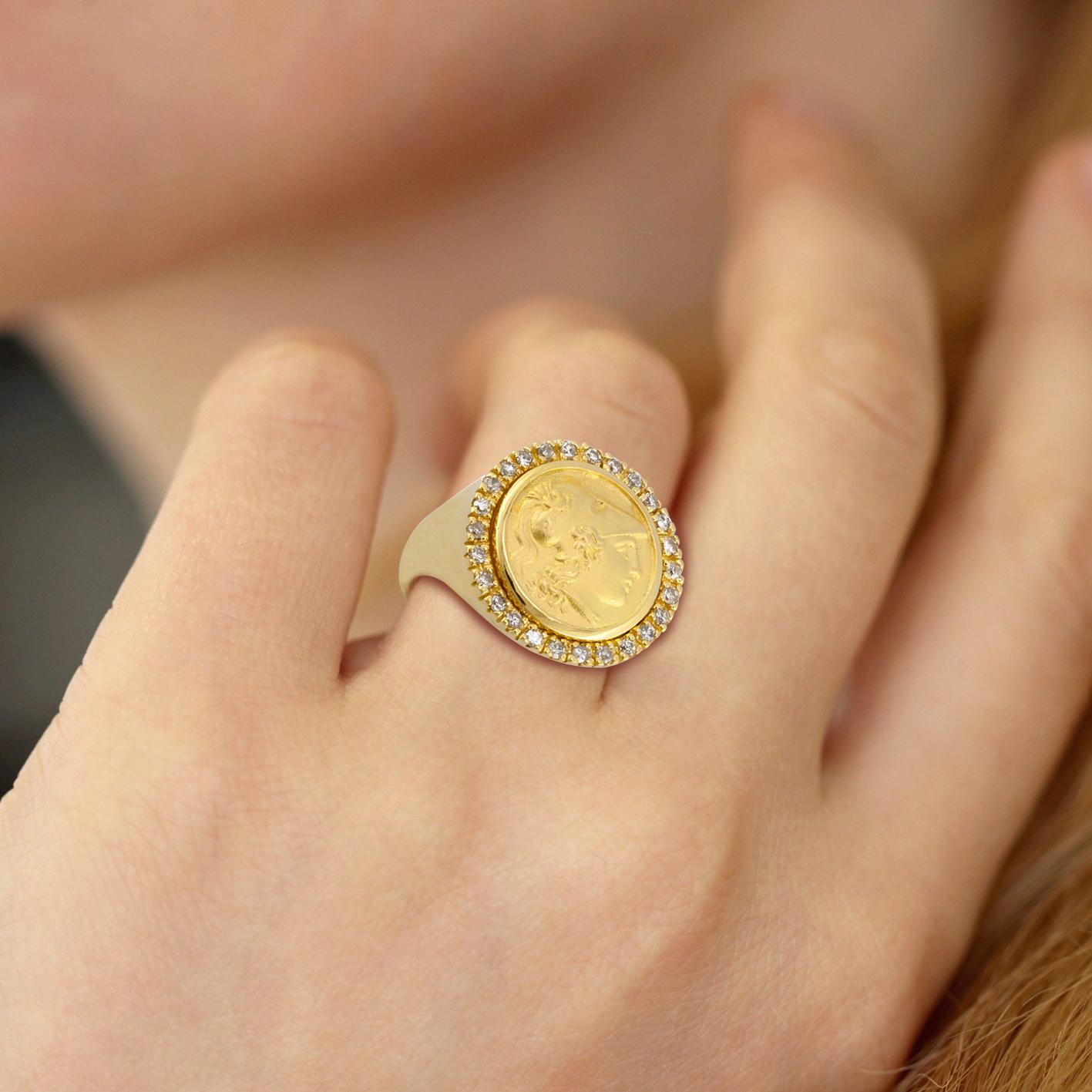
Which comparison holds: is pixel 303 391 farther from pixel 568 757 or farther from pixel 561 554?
pixel 568 757

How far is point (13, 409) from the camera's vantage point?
2643mm

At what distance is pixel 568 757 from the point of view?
69 cm

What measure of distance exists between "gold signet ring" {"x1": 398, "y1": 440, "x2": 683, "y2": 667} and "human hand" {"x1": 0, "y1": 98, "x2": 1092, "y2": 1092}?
2 cm

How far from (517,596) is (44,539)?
196 cm

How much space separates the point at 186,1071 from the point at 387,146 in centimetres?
89

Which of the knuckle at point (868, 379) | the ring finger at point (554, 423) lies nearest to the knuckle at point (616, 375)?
the ring finger at point (554, 423)

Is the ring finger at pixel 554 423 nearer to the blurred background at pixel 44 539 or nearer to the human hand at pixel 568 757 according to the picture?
the human hand at pixel 568 757

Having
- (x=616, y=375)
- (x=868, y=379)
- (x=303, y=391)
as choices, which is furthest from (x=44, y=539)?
(x=868, y=379)

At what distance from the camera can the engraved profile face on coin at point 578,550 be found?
702 millimetres

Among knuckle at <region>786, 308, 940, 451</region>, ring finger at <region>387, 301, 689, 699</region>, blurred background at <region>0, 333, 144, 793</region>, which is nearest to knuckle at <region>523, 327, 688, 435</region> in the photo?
ring finger at <region>387, 301, 689, 699</region>

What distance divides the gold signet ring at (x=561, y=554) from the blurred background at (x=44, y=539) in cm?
104

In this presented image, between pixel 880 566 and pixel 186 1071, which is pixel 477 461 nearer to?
pixel 880 566

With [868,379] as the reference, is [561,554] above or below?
below

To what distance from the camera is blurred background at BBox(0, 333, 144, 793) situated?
5.75 ft
